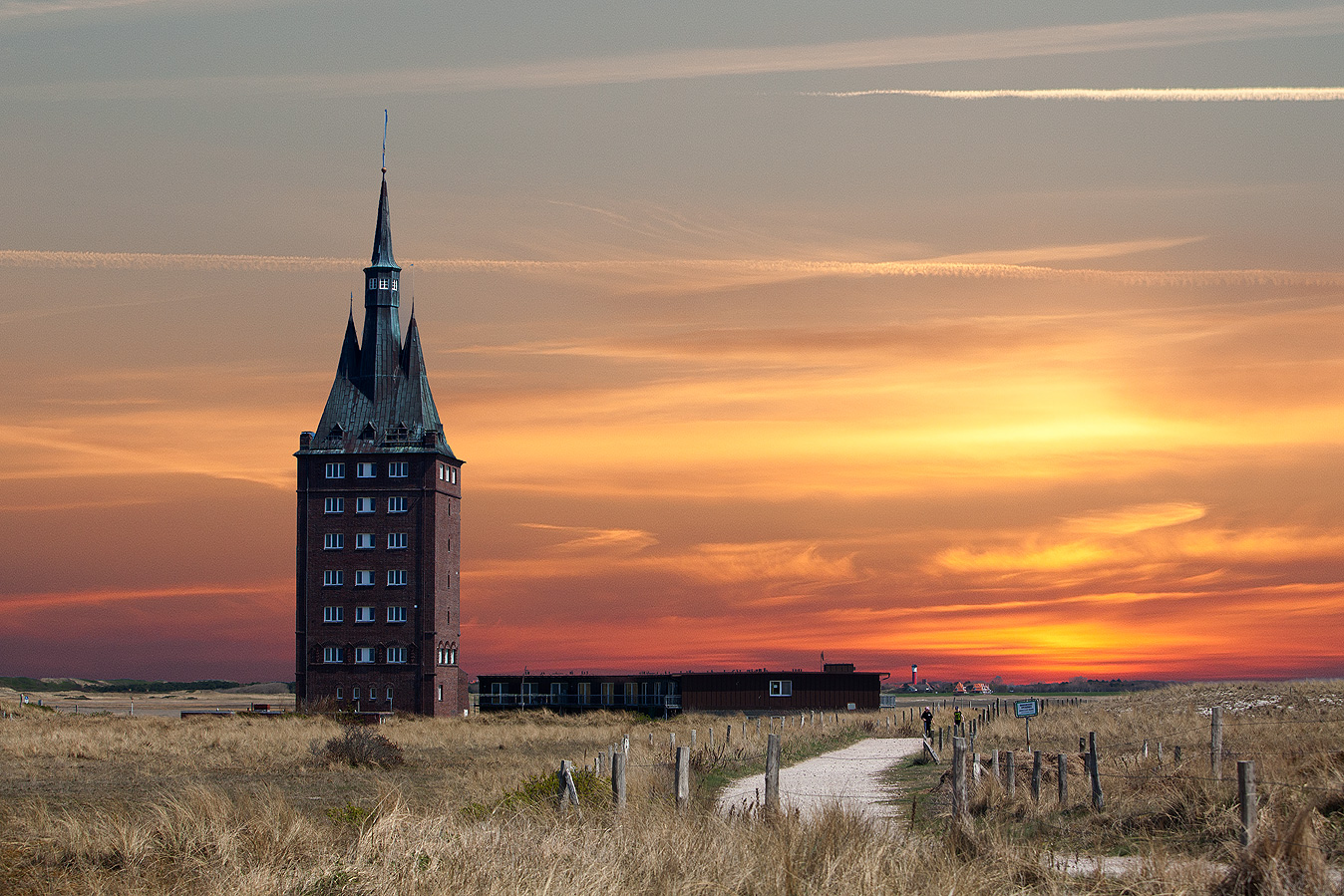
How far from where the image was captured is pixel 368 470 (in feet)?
295

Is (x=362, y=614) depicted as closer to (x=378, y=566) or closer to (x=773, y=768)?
(x=378, y=566)

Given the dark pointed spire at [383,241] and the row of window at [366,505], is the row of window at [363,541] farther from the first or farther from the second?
the dark pointed spire at [383,241]

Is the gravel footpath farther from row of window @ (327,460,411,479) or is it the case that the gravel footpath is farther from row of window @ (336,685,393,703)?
row of window @ (327,460,411,479)

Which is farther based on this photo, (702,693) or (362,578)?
(702,693)

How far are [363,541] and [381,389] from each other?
38.5 ft

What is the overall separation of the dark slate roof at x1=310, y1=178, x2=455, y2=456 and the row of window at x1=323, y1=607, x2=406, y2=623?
34.4ft

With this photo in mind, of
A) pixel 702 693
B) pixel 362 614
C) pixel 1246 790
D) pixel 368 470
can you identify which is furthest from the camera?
pixel 702 693

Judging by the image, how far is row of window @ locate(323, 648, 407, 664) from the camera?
87.0m

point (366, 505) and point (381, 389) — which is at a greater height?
point (381, 389)

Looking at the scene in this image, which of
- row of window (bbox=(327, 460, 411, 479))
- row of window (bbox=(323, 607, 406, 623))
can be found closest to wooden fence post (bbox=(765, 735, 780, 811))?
row of window (bbox=(323, 607, 406, 623))

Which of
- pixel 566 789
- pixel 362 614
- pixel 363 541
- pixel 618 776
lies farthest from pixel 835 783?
pixel 363 541

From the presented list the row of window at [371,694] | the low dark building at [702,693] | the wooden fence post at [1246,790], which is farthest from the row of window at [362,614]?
the wooden fence post at [1246,790]

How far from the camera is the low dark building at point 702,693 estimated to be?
94.4m

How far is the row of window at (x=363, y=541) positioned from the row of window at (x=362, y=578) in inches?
55.5
